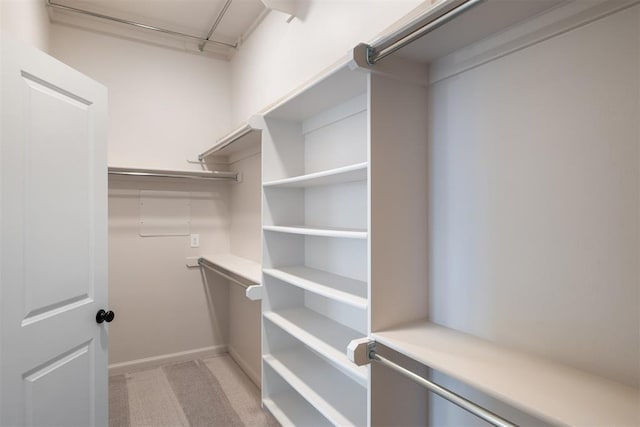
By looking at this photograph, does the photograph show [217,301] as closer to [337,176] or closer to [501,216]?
[337,176]

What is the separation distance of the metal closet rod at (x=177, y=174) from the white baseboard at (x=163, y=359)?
61.7 inches

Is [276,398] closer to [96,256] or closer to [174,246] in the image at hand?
[96,256]

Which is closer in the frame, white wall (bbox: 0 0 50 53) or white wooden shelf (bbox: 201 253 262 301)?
white wall (bbox: 0 0 50 53)

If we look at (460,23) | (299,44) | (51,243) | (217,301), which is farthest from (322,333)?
(217,301)

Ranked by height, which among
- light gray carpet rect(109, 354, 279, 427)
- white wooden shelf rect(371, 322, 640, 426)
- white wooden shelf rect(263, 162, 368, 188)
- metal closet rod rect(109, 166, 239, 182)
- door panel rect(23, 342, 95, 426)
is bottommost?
light gray carpet rect(109, 354, 279, 427)

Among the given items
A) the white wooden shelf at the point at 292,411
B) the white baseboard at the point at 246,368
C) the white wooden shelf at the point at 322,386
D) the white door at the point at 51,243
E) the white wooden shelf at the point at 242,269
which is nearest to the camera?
the white door at the point at 51,243

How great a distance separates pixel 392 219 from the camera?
1.25m

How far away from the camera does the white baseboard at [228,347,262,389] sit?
2652 millimetres

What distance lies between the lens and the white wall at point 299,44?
5.16 ft

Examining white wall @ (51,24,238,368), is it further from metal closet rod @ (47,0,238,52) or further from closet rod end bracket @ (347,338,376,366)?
closet rod end bracket @ (347,338,376,366)

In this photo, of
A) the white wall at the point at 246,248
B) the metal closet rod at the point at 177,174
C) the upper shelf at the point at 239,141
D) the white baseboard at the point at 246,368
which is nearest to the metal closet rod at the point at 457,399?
the upper shelf at the point at 239,141

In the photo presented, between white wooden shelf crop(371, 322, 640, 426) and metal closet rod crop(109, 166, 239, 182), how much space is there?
2.23 m

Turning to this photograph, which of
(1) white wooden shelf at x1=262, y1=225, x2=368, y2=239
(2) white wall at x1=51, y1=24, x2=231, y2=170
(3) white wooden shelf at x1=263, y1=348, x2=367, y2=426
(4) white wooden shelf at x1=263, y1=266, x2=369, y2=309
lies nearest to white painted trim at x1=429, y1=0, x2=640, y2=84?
(1) white wooden shelf at x1=262, y1=225, x2=368, y2=239

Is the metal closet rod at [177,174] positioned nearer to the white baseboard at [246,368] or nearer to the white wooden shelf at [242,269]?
the white wooden shelf at [242,269]
